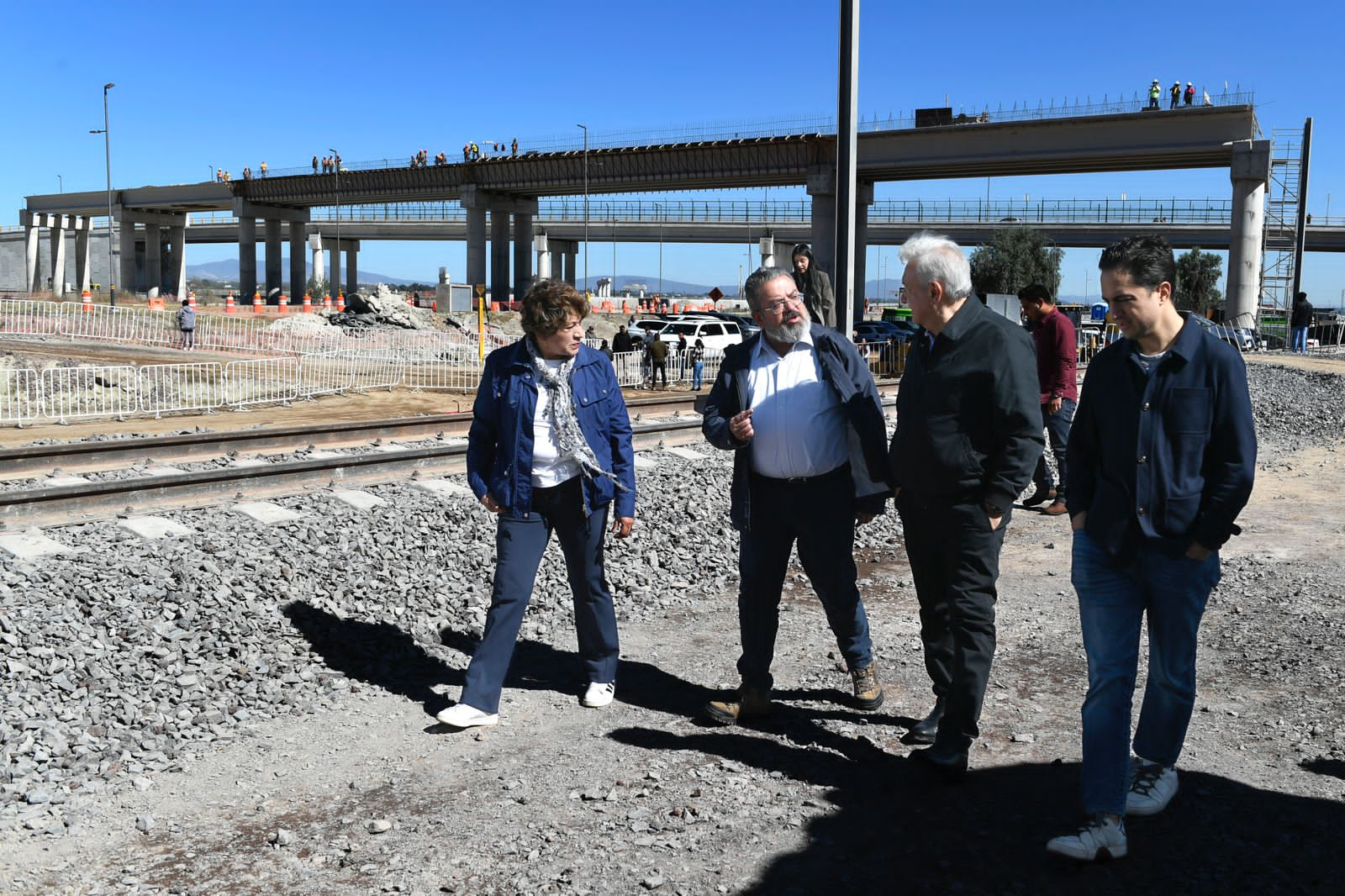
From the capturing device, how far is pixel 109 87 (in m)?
59.3

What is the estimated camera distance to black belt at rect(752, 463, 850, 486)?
489cm

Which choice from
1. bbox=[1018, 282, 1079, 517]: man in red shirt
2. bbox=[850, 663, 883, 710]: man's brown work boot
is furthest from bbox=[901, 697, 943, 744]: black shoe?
bbox=[1018, 282, 1079, 517]: man in red shirt

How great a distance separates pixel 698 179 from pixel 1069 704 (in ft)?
167

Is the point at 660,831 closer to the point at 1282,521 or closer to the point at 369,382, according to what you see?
the point at 1282,521

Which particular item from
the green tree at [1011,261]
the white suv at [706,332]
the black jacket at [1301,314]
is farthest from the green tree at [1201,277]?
the white suv at [706,332]

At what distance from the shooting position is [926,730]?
4918mm

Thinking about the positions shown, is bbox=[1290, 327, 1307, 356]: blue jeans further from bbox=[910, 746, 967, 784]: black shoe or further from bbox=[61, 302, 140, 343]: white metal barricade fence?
bbox=[910, 746, 967, 784]: black shoe

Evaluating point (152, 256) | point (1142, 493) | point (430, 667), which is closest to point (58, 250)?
point (152, 256)

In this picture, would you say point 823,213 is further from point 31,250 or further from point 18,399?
point 31,250

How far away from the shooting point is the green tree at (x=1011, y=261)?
80.2 metres

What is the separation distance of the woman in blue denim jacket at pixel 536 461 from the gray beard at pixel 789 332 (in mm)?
780

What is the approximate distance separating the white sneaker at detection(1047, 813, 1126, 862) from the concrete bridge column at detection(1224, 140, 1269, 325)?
43570mm

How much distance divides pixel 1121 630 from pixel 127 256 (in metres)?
99.5

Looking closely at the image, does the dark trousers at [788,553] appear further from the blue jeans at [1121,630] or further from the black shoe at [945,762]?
the blue jeans at [1121,630]
